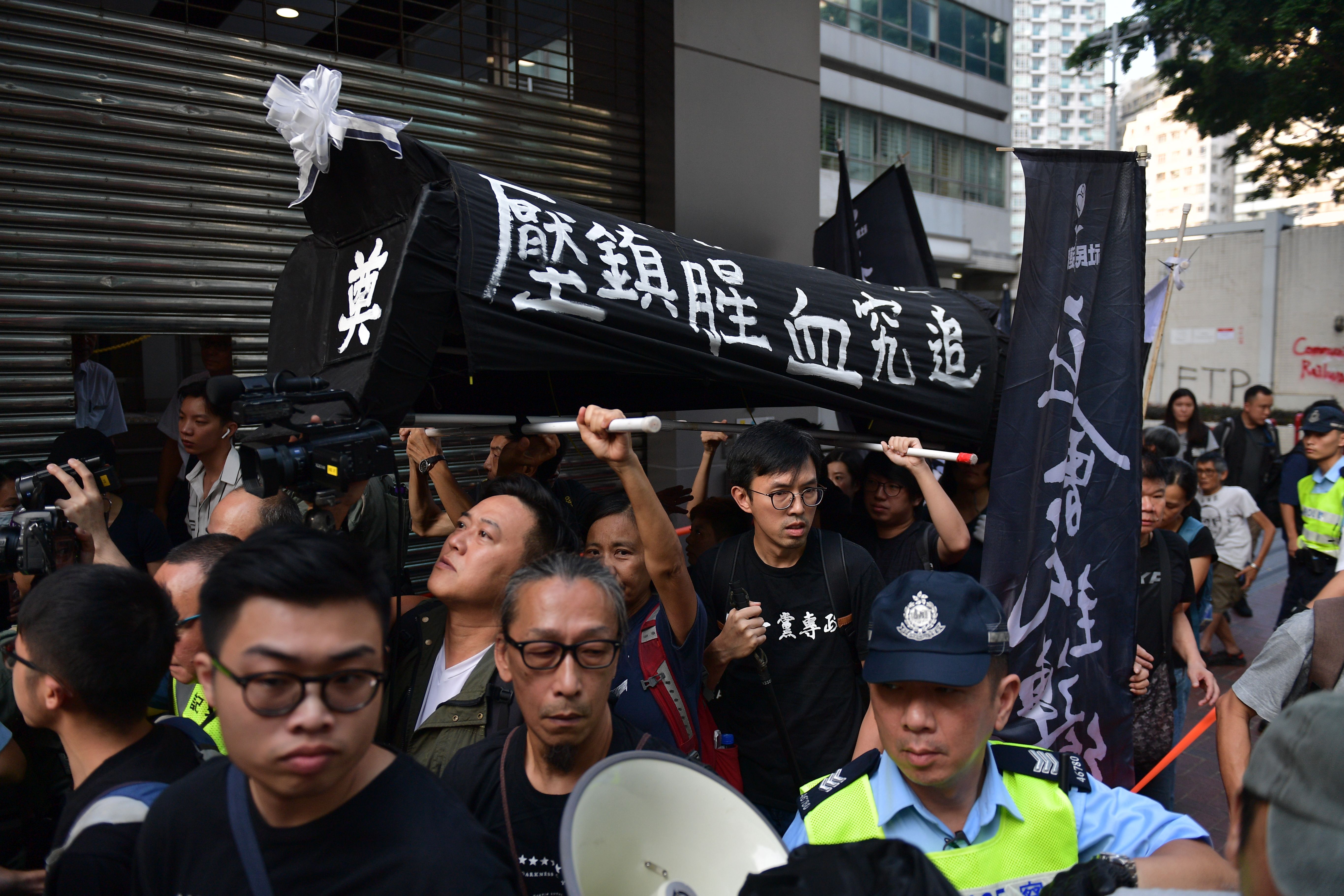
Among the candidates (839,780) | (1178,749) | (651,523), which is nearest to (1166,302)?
(1178,749)

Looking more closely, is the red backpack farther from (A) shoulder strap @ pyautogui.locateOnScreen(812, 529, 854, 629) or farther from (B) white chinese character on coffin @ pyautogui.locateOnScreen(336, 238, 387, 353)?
(B) white chinese character on coffin @ pyautogui.locateOnScreen(336, 238, 387, 353)

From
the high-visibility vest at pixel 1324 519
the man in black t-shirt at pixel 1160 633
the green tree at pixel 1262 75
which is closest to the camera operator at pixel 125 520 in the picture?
the man in black t-shirt at pixel 1160 633

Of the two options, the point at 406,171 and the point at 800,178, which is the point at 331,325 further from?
the point at 800,178

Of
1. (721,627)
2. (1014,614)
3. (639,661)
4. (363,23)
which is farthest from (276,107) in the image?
(363,23)

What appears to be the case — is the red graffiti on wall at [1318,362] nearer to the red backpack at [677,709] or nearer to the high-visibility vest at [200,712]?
the red backpack at [677,709]

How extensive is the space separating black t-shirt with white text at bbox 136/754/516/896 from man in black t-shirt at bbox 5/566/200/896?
28 centimetres

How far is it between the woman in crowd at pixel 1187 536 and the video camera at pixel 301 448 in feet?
10.6

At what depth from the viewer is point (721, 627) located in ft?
9.10

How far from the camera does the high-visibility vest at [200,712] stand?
2.12 metres

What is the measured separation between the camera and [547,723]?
173 cm

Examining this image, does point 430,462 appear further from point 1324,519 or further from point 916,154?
point 916,154

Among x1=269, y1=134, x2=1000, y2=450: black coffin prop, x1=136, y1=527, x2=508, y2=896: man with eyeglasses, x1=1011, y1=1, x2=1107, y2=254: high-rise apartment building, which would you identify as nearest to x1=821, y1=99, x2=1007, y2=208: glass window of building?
x1=269, y1=134, x2=1000, y2=450: black coffin prop

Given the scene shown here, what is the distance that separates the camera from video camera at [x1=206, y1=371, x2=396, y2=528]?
1932mm

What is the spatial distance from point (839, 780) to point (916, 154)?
2276 cm
